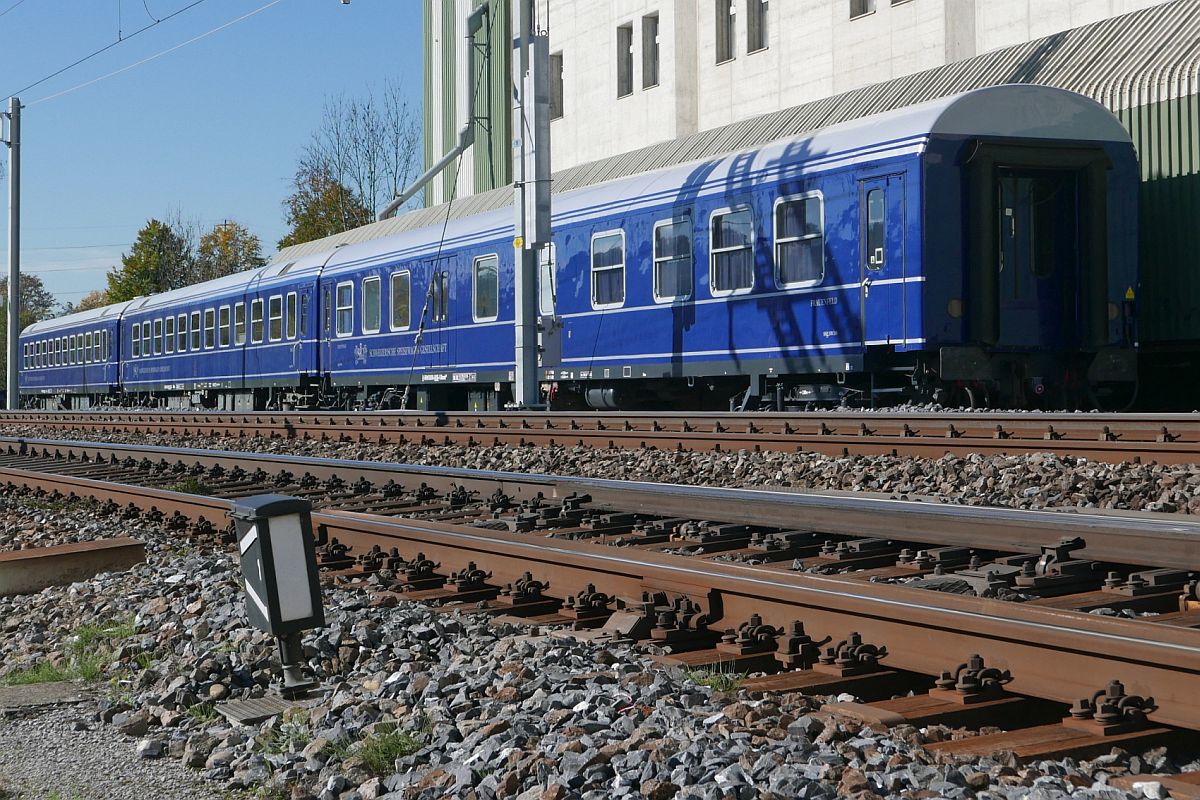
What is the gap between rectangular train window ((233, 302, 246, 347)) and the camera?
27969 millimetres

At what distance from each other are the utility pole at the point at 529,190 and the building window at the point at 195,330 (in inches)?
573

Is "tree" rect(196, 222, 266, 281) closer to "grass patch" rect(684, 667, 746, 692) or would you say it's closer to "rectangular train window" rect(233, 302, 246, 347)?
"rectangular train window" rect(233, 302, 246, 347)

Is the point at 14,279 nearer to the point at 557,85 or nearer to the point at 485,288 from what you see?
the point at 557,85

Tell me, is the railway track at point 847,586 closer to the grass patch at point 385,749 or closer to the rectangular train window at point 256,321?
the grass patch at point 385,749

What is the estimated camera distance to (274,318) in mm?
26281

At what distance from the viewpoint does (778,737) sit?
11.0 ft

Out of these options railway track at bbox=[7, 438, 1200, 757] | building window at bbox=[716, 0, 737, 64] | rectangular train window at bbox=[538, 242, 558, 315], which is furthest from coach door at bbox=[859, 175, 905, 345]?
building window at bbox=[716, 0, 737, 64]

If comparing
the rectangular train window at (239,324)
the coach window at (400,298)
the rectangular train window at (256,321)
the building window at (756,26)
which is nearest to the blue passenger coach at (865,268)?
the coach window at (400,298)

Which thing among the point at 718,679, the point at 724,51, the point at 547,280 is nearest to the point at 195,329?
the point at 724,51

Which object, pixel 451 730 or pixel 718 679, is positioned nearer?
pixel 451 730

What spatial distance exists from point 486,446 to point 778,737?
10.3 m

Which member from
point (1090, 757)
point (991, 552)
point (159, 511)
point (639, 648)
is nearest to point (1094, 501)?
point (991, 552)

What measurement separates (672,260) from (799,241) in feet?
7.23

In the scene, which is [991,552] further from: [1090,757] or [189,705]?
[189,705]
